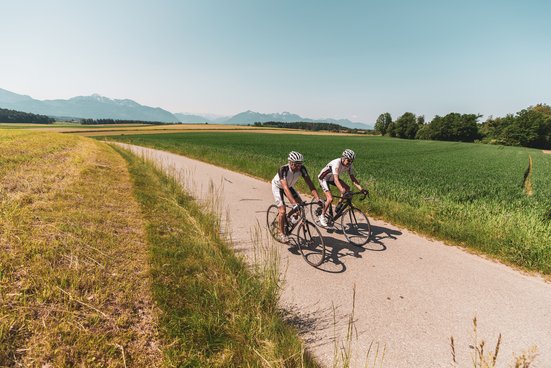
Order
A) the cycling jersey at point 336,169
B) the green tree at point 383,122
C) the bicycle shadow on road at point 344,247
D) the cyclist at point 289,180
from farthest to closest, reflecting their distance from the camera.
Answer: the green tree at point 383,122, the cycling jersey at point 336,169, the cyclist at point 289,180, the bicycle shadow on road at point 344,247

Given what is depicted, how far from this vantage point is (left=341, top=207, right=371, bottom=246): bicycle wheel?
6956 mm

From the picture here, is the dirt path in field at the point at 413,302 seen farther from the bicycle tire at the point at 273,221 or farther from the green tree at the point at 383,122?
the green tree at the point at 383,122

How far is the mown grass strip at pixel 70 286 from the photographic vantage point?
2.44 m

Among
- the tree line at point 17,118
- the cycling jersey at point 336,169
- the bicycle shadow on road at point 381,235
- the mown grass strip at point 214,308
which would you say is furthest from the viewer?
Result: the tree line at point 17,118

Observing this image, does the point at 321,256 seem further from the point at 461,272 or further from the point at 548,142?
the point at 548,142

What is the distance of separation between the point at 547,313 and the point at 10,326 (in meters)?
7.51

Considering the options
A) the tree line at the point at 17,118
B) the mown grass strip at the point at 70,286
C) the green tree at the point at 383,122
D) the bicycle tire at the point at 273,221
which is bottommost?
the bicycle tire at the point at 273,221

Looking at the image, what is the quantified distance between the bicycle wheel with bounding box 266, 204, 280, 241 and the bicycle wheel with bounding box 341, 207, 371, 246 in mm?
1815

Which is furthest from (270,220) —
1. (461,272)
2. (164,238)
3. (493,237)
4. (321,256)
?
(493,237)

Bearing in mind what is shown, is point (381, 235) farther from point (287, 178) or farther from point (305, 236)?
point (287, 178)

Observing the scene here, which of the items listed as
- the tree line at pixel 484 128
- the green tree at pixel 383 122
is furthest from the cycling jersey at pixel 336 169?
the green tree at pixel 383 122

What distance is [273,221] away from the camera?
284 inches

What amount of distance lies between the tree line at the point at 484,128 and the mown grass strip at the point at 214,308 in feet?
352

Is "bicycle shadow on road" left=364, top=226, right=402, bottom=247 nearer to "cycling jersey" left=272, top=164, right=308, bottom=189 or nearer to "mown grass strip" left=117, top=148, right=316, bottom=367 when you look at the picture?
"cycling jersey" left=272, top=164, right=308, bottom=189
